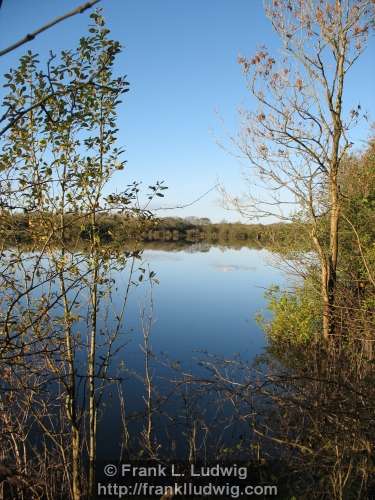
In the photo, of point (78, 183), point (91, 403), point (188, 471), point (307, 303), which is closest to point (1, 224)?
point (78, 183)

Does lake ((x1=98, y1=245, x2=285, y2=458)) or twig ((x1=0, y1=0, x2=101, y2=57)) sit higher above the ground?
twig ((x1=0, y1=0, x2=101, y2=57))

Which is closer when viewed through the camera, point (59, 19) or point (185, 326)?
point (59, 19)

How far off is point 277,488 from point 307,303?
7723 mm

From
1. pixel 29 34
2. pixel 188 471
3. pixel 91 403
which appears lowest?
pixel 188 471

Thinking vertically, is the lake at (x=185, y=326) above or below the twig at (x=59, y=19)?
below

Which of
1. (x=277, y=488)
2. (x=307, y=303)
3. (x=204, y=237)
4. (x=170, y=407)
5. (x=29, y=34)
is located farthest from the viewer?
(x=204, y=237)

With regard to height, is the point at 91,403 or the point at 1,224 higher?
the point at 1,224

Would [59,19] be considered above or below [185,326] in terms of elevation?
above

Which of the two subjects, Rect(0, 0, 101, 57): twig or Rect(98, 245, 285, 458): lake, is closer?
Rect(0, 0, 101, 57): twig

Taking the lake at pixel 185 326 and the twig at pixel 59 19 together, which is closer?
the twig at pixel 59 19

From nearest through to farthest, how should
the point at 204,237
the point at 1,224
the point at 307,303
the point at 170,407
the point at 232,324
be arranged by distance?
the point at 1,224, the point at 170,407, the point at 307,303, the point at 232,324, the point at 204,237

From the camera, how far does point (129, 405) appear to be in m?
9.00

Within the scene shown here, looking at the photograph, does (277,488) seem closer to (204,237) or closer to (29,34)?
(29,34)

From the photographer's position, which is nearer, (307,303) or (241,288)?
(307,303)
